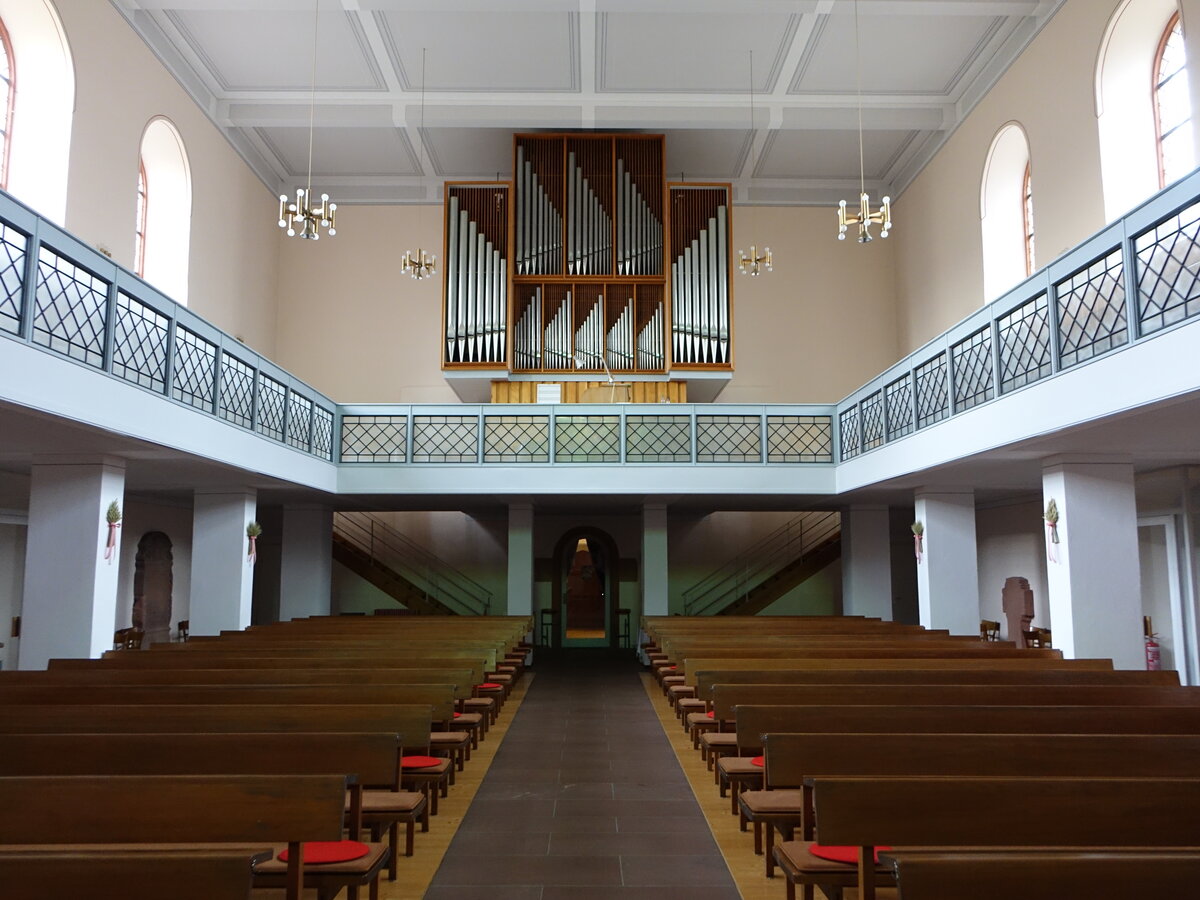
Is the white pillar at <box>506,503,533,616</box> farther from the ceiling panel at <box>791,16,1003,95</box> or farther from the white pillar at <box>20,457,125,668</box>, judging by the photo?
the ceiling panel at <box>791,16,1003,95</box>

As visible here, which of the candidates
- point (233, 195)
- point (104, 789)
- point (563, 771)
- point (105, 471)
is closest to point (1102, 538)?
point (563, 771)

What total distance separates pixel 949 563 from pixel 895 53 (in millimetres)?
8431

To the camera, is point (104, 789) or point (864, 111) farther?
point (864, 111)

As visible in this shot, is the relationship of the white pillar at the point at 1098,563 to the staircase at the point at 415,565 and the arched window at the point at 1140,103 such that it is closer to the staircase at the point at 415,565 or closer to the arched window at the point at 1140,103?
the arched window at the point at 1140,103

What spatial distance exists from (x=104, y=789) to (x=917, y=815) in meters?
2.80

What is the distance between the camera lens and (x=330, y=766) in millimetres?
4066

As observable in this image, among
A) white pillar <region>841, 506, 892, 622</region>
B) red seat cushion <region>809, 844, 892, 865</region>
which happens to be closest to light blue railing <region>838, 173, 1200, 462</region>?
red seat cushion <region>809, 844, 892, 865</region>

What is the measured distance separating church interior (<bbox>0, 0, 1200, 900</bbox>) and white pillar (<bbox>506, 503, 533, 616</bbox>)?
0.32 ft

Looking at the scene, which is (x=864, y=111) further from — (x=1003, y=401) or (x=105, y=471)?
(x=105, y=471)

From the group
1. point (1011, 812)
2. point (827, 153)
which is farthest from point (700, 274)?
point (1011, 812)

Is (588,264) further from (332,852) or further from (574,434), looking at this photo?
(332,852)

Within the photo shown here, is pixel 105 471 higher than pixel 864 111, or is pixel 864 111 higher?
pixel 864 111

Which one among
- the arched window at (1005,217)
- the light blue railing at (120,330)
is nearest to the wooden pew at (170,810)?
the light blue railing at (120,330)

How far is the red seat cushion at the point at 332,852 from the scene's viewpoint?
3.73 m
